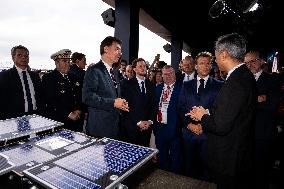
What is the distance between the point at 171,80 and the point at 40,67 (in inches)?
309

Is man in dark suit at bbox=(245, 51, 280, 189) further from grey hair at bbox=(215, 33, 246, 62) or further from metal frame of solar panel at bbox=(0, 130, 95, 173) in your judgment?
metal frame of solar panel at bbox=(0, 130, 95, 173)

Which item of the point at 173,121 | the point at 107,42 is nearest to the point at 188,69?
the point at 173,121

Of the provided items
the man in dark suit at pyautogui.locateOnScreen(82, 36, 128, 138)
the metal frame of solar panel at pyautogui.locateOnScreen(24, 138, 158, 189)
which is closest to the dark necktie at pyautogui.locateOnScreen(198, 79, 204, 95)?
the man in dark suit at pyautogui.locateOnScreen(82, 36, 128, 138)

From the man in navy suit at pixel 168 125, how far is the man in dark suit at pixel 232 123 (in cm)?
180

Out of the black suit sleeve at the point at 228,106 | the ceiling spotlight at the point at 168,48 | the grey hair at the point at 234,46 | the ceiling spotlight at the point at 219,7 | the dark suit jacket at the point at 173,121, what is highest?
the ceiling spotlight at the point at 168,48

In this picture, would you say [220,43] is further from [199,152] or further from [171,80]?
[171,80]

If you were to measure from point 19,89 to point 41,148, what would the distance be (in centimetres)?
220

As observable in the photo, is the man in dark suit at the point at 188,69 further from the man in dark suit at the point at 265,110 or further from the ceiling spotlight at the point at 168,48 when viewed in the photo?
the ceiling spotlight at the point at 168,48

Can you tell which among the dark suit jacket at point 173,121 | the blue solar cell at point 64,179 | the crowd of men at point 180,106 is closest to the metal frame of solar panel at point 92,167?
the blue solar cell at point 64,179

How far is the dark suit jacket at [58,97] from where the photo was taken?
3.54 m

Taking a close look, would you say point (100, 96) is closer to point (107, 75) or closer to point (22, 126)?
point (107, 75)

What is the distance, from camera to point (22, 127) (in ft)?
5.74

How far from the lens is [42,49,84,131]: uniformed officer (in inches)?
139

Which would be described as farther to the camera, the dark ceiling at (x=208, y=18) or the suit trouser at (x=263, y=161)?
the dark ceiling at (x=208, y=18)
